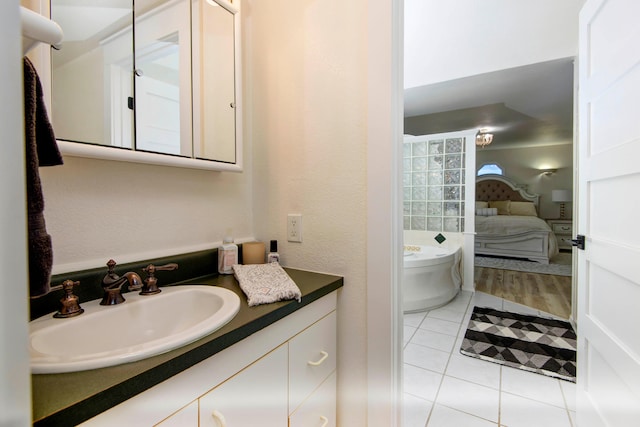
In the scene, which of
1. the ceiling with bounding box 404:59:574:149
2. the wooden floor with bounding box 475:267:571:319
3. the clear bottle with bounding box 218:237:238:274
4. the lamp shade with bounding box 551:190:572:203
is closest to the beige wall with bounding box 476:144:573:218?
the lamp shade with bounding box 551:190:572:203

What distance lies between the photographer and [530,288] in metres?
3.62

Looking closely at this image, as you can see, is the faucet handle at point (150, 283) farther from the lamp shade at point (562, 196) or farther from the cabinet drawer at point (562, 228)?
the lamp shade at point (562, 196)

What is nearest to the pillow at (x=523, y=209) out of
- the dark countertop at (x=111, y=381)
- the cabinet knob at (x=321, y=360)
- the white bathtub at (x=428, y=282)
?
the white bathtub at (x=428, y=282)

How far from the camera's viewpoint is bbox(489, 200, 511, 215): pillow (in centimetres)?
702

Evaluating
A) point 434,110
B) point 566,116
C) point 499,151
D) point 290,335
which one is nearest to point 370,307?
point 290,335

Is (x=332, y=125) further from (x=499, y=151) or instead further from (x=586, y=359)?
(x=499, y=151)

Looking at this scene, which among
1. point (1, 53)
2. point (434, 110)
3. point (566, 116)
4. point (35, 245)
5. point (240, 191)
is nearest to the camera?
point (1, 53)

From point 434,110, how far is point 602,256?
10.5 feet

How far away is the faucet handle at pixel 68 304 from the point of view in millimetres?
676

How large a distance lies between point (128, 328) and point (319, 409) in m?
0.68

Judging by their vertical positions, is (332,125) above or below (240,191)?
above

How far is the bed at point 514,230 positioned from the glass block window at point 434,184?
7.93 feet

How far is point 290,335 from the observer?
0.84m

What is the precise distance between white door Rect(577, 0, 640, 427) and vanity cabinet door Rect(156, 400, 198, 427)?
140 cm
